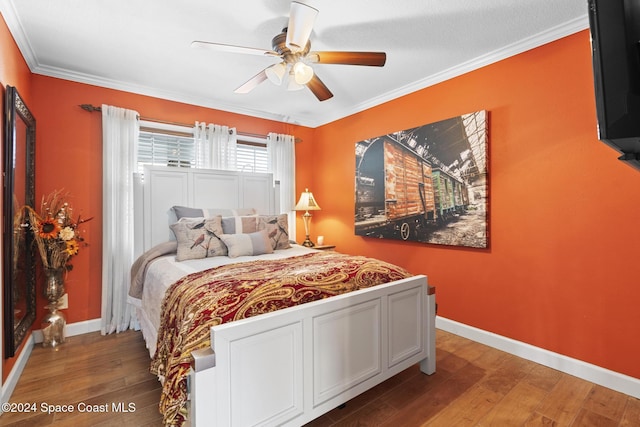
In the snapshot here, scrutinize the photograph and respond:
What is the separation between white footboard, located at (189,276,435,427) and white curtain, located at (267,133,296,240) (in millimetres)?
2572

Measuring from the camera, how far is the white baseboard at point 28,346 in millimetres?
1972

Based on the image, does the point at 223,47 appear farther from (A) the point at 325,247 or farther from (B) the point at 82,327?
(B) the point at 82,327

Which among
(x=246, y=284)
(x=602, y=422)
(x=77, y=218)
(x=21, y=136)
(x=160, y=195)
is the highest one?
(x=21, y=136)

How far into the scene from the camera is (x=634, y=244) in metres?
1.96

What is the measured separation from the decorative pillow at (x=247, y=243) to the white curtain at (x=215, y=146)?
1268 millimetres

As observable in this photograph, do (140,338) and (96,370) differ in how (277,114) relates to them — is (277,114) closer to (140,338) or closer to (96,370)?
(140,338)

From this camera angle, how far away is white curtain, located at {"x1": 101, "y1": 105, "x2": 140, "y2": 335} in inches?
120

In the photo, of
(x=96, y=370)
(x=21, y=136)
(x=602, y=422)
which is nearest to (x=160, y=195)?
(x=21, y=136)

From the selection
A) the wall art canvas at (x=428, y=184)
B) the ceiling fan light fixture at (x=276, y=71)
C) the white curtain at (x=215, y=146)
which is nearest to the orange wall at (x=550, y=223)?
the wall art canvas at (x=428, y=184)

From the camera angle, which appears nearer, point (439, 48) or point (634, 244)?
point (634, 244)

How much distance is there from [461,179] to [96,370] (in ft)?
11.3

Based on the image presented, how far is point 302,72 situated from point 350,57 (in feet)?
1.13

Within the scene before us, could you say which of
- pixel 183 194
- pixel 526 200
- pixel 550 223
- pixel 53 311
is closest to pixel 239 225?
pixel 183 194

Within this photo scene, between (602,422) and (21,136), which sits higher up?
(21,136)
